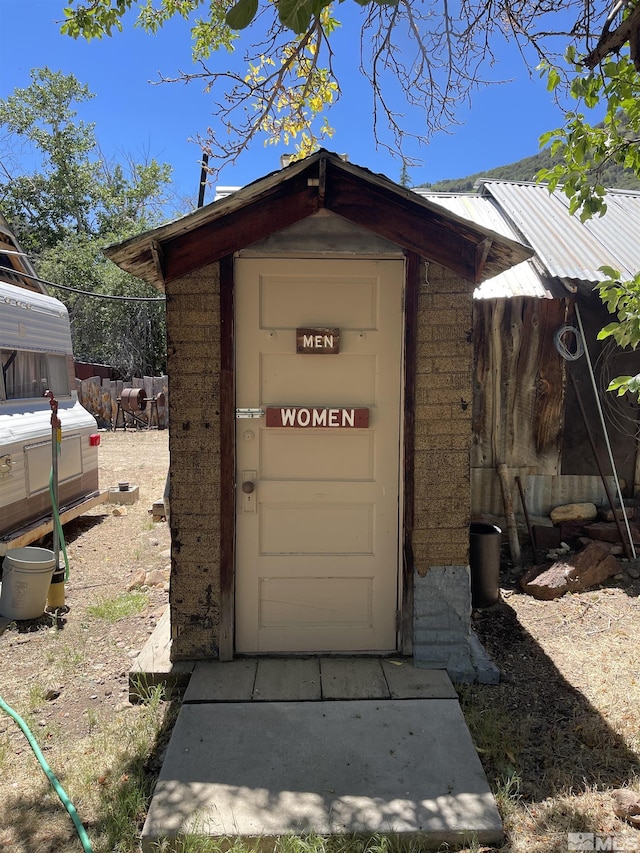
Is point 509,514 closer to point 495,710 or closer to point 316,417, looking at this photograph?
point 495,710

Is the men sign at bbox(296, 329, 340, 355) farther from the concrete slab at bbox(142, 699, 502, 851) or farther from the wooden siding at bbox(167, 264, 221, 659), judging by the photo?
the concrete slab at bbox(142, 699, 502, 851)

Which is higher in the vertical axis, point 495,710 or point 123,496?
point 123,496

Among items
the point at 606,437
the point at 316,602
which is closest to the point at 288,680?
the point at 316,602

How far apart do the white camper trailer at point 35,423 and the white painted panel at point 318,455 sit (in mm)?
2985

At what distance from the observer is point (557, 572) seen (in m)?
5.93

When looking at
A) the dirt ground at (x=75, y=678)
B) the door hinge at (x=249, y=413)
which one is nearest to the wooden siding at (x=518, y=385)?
the door hinge at (x=249, y=413)

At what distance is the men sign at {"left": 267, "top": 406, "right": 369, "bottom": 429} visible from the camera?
3.97 metres

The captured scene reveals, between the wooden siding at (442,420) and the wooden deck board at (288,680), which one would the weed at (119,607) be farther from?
the wooden siding at (442,420)

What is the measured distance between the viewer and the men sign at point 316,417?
13.0ft

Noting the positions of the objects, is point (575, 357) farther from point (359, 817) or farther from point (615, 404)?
point (359, 817)

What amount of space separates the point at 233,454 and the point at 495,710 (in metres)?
2.35

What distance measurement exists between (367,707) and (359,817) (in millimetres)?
810

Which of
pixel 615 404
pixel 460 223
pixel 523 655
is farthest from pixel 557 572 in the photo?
pixel 460 223

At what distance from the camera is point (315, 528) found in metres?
4.10
